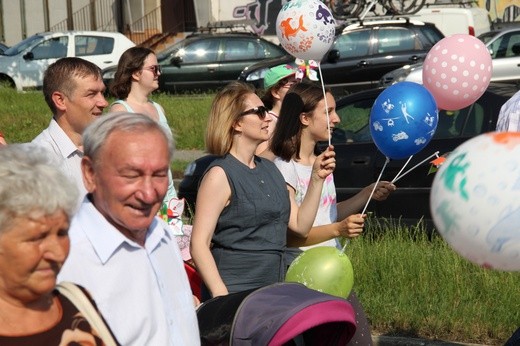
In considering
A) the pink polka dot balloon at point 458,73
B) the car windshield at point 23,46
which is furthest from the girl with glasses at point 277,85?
the car windshield at point 23,46

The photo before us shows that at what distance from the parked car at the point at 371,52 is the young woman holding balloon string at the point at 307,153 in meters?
14.7

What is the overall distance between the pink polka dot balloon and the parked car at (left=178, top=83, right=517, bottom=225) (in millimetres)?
3144

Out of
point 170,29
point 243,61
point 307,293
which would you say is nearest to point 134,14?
point 170,29

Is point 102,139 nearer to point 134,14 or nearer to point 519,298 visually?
point 519,298

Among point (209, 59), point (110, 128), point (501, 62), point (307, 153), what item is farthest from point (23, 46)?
point (110, 128)

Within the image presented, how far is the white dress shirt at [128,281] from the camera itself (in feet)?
10.6

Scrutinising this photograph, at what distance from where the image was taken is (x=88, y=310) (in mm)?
2906

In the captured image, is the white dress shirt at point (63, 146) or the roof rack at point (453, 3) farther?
the roof rack at point (453, 3)

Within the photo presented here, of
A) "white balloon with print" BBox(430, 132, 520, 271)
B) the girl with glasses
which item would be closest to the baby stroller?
"white balloon with print" BBox(430, 132, 520, 271)

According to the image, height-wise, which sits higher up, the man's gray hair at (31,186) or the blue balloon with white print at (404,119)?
the man's gray hair at (31,186)

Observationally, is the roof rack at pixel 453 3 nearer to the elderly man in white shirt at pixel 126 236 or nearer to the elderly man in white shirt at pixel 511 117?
the elderly man in white shirt at pixel 511 117

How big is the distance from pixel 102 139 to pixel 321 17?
3650mm

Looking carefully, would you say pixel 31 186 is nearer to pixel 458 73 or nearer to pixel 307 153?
pixel 307 153

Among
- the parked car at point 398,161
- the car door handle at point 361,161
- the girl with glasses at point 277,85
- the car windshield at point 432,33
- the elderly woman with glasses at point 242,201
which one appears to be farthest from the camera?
the car windshield at point 432,33
